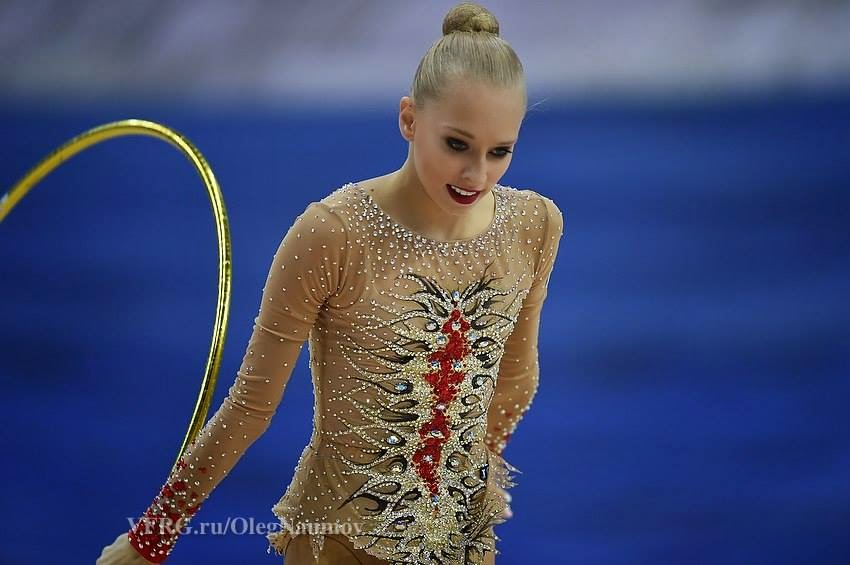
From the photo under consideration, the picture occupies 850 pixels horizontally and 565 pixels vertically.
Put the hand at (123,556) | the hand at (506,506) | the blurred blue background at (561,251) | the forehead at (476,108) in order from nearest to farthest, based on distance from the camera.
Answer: the forehead at (476,108)
the hand at (123,556)
the hand at (506,506)
the blurred blue background at (561,251)

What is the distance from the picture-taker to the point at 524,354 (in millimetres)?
1879

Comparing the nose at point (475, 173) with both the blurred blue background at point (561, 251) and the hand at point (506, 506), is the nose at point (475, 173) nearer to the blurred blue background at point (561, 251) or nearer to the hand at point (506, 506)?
the hand at point (506, 506)

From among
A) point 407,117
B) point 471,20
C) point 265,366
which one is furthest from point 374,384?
point 471,20

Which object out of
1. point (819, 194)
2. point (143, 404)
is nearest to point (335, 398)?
point (143, 404)

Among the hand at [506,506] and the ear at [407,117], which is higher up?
the ear at [407,117]

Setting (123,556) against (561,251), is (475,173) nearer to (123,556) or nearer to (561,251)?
(123,556)

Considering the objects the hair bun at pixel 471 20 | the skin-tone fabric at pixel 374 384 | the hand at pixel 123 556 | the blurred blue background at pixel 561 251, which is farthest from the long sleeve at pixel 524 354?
the blurred blue background at pixel 561 251

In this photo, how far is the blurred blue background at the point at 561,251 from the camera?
3281 mm

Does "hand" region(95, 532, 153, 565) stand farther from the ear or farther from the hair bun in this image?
the hair bun

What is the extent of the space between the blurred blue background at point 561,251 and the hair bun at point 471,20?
1.79 m

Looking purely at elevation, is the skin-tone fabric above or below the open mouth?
below

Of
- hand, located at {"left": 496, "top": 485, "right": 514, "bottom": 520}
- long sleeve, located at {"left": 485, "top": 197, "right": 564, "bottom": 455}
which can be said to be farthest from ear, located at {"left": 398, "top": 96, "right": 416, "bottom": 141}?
hand, located at {"left": 496, "top": 485, "right": 514, "bottom": 520}

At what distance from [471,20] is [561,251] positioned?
9.42 feet

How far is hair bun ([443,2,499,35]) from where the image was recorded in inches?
62.5
